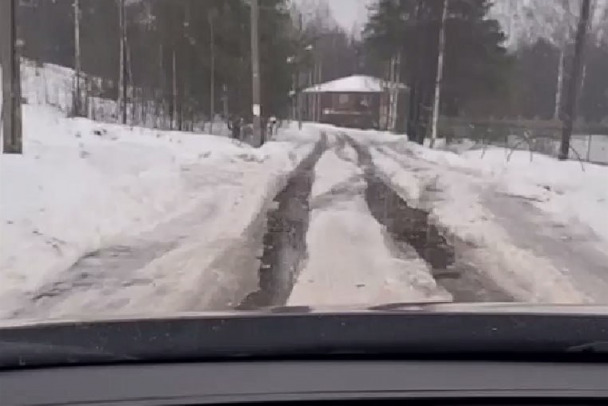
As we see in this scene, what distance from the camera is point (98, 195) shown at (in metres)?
14.5

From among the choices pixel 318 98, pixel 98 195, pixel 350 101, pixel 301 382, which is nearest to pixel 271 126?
pixel 98 195

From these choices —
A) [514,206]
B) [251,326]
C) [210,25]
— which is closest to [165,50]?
[210,25]

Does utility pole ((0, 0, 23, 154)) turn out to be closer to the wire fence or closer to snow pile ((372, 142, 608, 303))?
snow pile ((372, 142, 608, 303))

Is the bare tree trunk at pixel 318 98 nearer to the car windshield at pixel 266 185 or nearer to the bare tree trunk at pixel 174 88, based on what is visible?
the car windshield at pixel 266 185

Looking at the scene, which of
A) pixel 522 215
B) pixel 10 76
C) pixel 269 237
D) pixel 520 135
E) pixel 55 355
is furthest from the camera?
pixel 520 135

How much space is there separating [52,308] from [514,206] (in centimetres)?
1014

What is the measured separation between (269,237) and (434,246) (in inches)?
77.3

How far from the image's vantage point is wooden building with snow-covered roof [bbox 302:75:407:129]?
293 feet

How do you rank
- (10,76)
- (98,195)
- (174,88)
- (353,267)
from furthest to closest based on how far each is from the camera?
(174,88), (10,76), (98,195), (353,267)

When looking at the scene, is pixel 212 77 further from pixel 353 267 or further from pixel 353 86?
pixel 353 86

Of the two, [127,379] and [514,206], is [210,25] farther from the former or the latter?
[127,379]

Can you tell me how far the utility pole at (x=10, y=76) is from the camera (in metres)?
16.3

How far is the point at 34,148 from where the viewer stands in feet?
62.2

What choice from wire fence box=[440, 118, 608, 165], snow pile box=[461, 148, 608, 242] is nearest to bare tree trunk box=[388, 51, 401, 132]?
wire fence box=[440, 118, 608, 165]
